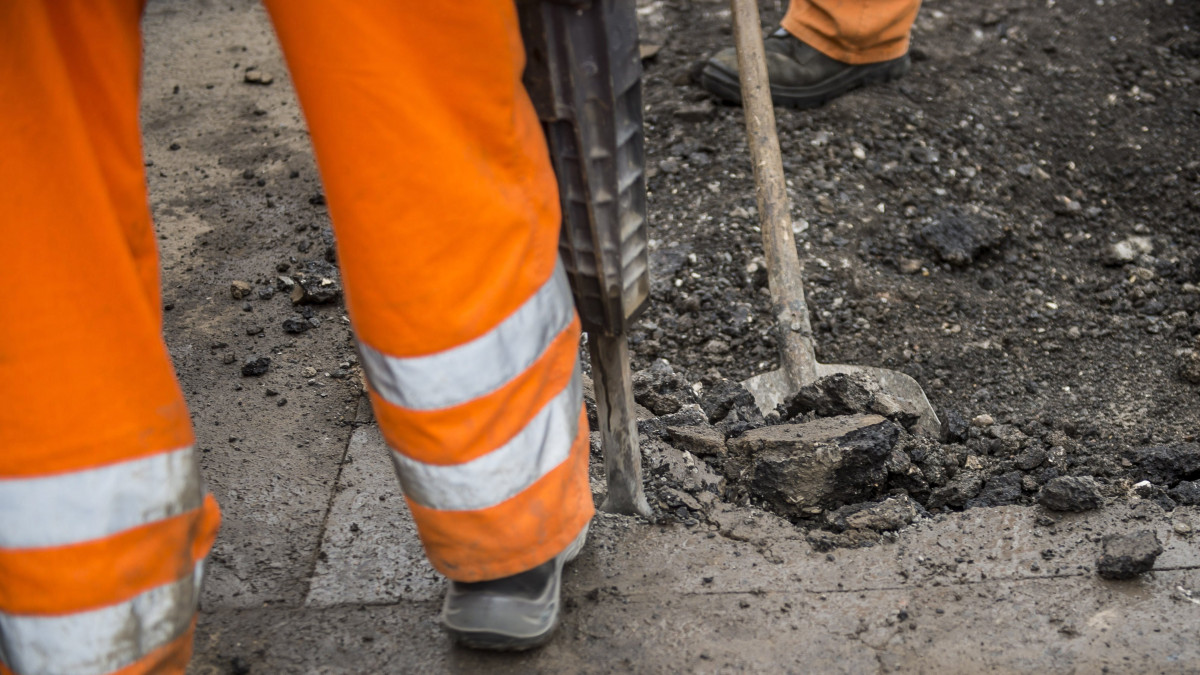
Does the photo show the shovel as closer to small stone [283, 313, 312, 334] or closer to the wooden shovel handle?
the wooden shovel handle

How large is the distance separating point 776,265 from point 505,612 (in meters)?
1.29

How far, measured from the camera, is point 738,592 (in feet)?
5.38

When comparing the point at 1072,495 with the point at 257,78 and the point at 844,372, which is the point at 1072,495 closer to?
the point at 844,372

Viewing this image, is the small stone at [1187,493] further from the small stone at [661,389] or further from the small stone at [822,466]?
the small stone at [661,389]

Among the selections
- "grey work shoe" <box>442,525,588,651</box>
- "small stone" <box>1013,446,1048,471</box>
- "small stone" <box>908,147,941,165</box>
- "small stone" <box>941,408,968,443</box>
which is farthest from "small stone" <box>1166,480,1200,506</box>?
"small stone" <box>908,147,941,165</box>

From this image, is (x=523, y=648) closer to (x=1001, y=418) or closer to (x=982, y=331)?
(x=1001, y=418)

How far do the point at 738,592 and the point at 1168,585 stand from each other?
0.71 m

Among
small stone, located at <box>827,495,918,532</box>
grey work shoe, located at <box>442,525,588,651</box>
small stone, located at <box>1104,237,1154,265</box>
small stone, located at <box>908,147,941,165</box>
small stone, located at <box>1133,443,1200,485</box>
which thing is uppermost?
grey work shoe, located at <box>442,525,588,651</box>

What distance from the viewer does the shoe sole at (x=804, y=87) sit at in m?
3.29

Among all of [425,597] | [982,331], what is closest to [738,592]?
[425,597]

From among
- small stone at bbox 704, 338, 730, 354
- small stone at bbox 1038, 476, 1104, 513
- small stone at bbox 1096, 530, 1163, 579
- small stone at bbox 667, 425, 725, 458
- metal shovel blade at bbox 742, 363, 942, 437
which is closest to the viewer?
small stone at bbox 1096, 530, 1163, 579

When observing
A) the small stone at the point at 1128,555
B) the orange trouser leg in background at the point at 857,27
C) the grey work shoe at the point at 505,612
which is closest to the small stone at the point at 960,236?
the orange trouser leg in background at the point at 857,27

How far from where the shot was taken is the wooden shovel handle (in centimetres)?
240

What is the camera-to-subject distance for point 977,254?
2816 mm
